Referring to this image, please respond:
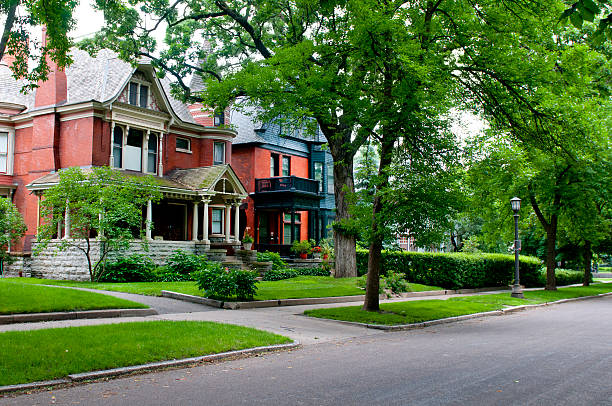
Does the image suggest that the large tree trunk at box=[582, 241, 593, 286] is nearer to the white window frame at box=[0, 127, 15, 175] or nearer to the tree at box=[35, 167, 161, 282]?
the tree at box=[35, 167, 161, 282]

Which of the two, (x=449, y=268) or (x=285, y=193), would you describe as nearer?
(x=449, y=268)

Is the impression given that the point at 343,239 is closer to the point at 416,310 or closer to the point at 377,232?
the point at 416,310

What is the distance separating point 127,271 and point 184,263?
108 inches

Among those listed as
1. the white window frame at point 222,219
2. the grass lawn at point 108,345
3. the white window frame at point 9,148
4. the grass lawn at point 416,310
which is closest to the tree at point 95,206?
the white window frame at point 9,148

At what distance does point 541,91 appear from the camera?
569 inches

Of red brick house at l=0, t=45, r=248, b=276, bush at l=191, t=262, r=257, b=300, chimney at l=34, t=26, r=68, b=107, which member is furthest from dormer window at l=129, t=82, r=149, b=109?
bush at l=191, t=262, r=257, b=300

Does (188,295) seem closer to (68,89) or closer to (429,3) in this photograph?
(429,3)

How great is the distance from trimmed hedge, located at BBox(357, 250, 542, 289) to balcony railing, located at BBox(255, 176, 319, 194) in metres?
7.68

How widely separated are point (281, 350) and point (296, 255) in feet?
81.1

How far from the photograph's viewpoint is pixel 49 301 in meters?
12.2

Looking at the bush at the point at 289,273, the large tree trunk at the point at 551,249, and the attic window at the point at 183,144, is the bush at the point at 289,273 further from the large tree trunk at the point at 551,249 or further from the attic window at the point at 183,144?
the large tree trunk at the point at 551,249

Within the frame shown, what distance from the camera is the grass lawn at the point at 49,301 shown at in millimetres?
11477

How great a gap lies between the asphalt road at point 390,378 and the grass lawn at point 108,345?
1.59 feet

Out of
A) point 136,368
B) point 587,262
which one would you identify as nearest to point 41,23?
point 136,368
